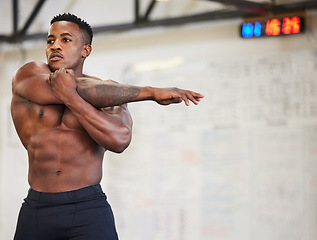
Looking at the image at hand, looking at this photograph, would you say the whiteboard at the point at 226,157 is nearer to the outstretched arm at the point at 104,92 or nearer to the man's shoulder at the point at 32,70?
the outstretched arm at the point at 104,92

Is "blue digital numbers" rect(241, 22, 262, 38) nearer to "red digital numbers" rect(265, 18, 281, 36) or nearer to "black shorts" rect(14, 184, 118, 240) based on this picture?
"red digital numbers" rect(265, 18, 281, 36)

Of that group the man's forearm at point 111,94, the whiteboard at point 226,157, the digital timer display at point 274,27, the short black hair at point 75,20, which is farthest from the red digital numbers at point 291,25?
the man's forearm at point 111,94

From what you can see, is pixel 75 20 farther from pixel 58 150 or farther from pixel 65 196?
pixel 65 196

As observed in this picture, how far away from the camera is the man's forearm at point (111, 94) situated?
200 centimetres

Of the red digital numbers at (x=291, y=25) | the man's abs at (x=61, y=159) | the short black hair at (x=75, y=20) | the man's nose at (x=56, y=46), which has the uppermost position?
the red digital numbers at (x=291, y=25)

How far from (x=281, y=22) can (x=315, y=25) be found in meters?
0.24

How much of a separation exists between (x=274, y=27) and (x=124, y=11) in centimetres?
136

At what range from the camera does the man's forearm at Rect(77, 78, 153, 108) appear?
2.00 meters

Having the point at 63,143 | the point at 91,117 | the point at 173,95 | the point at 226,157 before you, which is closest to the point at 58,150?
the point at 63,143

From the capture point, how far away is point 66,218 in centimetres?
209

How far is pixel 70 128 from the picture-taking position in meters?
2.15

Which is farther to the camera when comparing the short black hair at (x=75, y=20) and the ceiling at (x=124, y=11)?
the ceiling at (x=124, y=11)

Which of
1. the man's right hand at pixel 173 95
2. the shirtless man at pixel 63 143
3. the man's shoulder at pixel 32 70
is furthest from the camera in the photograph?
the man's shoulder at pixel 32 70

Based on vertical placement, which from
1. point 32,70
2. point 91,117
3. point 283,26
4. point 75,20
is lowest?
point 91,117
